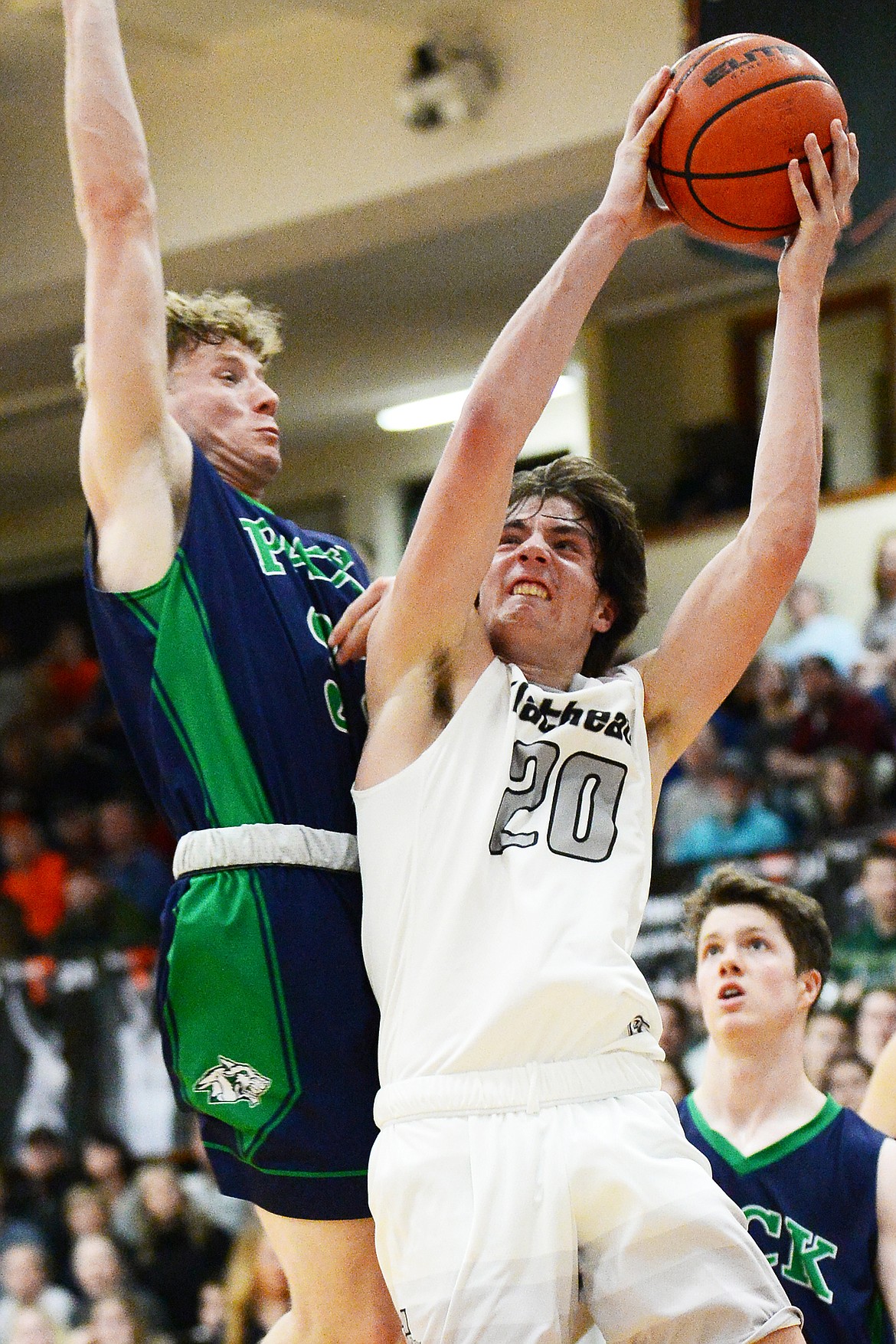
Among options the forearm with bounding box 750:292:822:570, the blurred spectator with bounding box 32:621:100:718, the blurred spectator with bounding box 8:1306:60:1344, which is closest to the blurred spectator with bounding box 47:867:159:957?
the blurred spectator with bounding box 8:1306:60:1344

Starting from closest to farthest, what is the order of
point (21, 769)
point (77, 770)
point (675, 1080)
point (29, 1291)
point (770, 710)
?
1. point (675, 1080)
2. point (29, 1291)
3. point (770, 710)
4. point (77, 770)
5. point (21, 769)

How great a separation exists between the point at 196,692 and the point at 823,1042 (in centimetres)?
421

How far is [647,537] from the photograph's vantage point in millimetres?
11133

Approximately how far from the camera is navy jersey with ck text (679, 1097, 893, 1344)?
3771 mm

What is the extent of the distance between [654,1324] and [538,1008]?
0.49 m

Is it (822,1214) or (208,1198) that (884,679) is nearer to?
(208,1198)

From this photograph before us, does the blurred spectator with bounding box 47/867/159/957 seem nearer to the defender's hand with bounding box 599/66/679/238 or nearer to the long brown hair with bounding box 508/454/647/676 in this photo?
the long brown hair with bounding box 508/454/647/676

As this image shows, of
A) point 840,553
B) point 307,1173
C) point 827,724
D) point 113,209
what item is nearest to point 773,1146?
point 307,1173

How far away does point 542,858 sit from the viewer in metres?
2.83

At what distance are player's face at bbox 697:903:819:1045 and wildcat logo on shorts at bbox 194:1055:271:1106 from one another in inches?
55.6

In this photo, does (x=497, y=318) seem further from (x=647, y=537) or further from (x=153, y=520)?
(x=153, y=520)

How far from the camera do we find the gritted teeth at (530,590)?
3.09 meters

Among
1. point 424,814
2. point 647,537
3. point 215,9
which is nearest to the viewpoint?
point 424,814

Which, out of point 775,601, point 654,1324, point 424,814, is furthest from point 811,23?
point 654,1324
